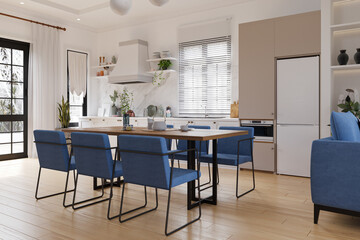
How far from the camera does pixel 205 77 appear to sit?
602 cm

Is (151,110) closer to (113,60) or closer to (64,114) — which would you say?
(113,60)

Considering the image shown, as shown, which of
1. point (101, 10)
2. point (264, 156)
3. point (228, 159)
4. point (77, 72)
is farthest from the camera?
point (77, 72)

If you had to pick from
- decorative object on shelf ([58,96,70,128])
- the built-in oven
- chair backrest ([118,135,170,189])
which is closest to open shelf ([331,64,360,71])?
the built-in oven

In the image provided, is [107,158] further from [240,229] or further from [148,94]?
[148,94]

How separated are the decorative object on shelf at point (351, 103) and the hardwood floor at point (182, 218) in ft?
3.74

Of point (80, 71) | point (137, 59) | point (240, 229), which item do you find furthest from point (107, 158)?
point (80, 71)

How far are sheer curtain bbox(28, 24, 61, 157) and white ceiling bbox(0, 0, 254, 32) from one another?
36cm

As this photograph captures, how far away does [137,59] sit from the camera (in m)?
6.48

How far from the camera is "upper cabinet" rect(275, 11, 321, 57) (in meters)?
4.40

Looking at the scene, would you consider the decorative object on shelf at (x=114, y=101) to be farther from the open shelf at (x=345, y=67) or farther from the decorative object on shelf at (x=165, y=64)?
the open shelf at (x=345, y=67)

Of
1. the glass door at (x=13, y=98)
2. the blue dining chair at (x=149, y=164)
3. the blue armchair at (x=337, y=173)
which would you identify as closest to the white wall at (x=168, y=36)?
the glass door at (x=13, y=98)

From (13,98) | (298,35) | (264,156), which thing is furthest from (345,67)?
(13,98)

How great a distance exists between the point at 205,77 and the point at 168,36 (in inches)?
48.8

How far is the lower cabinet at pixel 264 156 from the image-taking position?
15.6 ft
